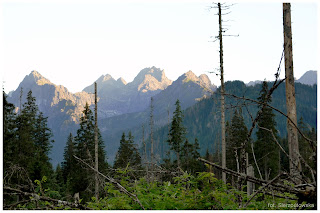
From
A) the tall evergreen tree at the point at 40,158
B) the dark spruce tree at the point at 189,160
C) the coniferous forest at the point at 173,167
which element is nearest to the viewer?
the coniferous forest at the point at 173,167

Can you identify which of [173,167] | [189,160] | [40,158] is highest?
[173,167]

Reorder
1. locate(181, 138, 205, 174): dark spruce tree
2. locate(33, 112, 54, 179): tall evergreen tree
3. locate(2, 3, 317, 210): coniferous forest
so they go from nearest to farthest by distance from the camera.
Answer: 1. locate(2, 3, 317, 210): coniferous forest
2. locate(33, 112, 54, 179): tall evergreen tree
3. locate(181, 138, 205, 174): dark spruce tree

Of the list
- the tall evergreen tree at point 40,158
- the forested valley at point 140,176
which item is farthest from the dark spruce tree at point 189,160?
the tall evergreen tree at point 40,158

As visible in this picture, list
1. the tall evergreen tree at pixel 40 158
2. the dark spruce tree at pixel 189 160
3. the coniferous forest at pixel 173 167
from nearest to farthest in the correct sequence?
the coniferous forest at pixel 173 167 → the tall evergreen tree at pixel 40 158 → the dark spruce tree at pixel 189 160

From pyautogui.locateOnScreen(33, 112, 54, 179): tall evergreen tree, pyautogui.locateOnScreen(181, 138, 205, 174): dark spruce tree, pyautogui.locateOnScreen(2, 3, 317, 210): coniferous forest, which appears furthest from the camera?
pyautogui.locateOnScreen(181, 138, 205, 174): dark spruce tree

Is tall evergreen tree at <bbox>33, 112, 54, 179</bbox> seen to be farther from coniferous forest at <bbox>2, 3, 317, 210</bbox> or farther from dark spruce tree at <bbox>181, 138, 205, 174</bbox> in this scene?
dark spruce tree at <bbox>181, 138, 205, 174</bbox>

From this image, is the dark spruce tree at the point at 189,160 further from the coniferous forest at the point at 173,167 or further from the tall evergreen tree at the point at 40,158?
the tall evergreen tree at the point at 40,158

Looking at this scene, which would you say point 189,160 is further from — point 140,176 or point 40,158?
point 140,176

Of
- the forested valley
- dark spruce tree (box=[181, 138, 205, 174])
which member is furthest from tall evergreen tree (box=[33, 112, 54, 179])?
dark spruce tree (box=[181, 138, 205, 174])

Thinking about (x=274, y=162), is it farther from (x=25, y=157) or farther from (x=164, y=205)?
(x=164, y=205)

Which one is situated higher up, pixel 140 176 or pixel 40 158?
pixel 140 176

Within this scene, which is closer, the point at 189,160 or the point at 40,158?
the point at 40,158

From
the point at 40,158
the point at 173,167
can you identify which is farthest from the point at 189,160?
the point at 173,167

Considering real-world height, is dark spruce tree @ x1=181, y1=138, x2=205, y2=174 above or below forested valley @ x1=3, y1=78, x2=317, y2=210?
below
